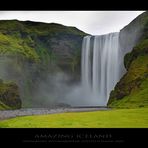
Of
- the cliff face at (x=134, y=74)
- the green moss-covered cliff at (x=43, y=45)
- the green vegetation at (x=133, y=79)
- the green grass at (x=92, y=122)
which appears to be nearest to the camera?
the green grass at (x=92, y=122)

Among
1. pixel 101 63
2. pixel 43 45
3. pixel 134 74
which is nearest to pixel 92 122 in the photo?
pixel 134 74

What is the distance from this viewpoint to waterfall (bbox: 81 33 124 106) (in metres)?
34.2

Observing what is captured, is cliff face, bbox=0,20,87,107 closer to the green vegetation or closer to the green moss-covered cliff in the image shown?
the green moss-covered cliff

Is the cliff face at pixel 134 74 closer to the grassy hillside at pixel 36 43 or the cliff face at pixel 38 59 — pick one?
the cliff face at pixel 38 59

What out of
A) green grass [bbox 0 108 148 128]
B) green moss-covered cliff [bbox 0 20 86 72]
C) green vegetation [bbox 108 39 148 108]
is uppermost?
green moss-covered cliff [bbox 0 20 86 72]

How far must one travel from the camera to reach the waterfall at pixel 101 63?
34.2 metres

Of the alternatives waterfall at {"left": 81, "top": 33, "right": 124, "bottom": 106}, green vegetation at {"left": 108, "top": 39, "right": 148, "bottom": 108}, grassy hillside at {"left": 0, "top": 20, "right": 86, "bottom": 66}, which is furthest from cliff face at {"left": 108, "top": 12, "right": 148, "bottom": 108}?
grassy hillside at {"left": 0, "top": 20, "right": 86, "bottom": 66}

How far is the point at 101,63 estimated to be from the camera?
129 ft

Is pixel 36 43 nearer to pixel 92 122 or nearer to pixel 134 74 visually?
pixel 134 74

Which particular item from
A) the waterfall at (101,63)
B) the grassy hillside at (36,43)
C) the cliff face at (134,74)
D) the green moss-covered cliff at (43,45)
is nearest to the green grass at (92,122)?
the cliff face at (134,74)
